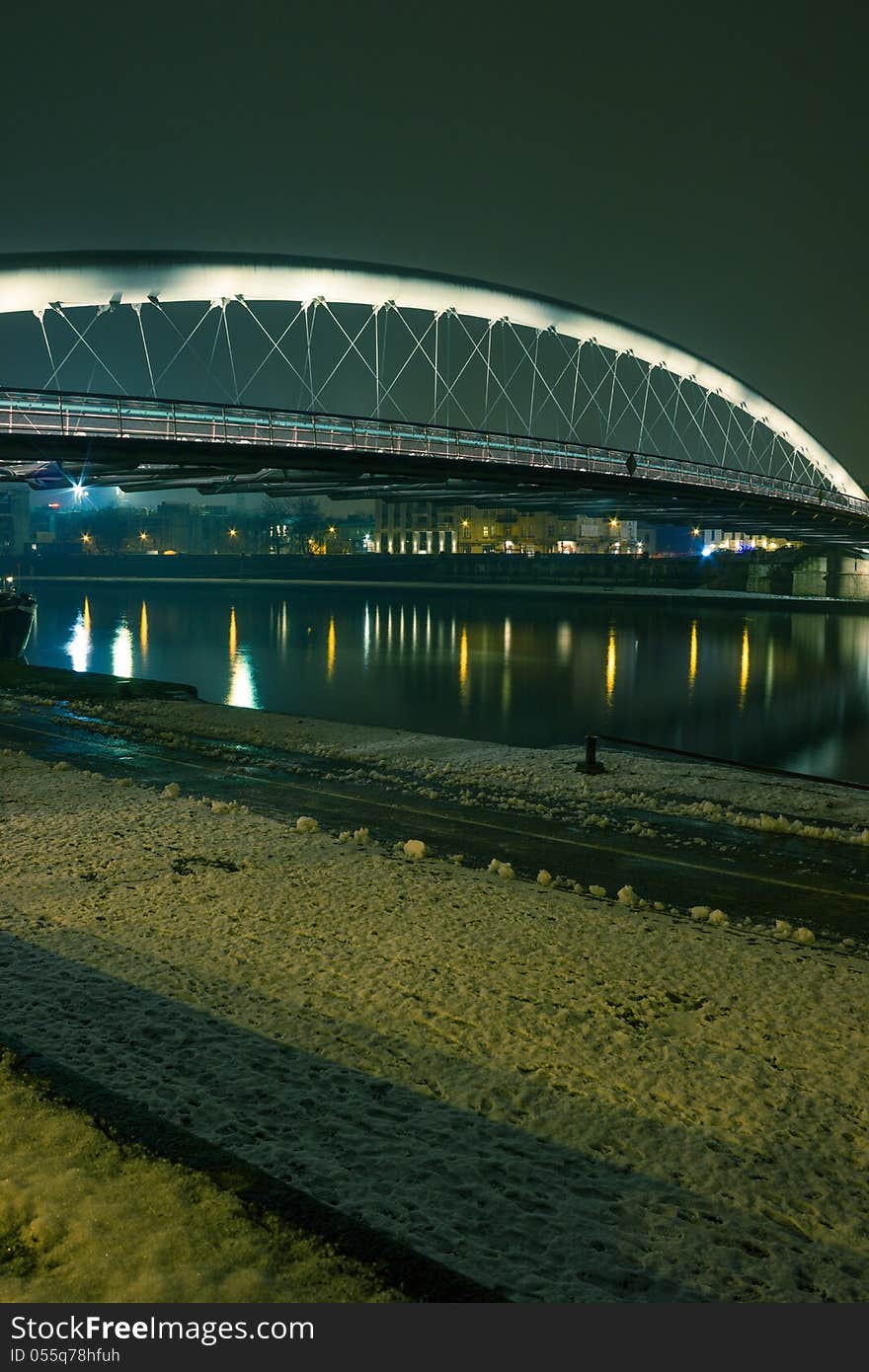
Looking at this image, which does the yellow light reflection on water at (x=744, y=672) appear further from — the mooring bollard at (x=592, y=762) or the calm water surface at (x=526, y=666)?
the mooring bollard at (x=592, y=762)

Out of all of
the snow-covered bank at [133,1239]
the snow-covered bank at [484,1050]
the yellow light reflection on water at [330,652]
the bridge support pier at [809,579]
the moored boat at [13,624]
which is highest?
the bridge support pier at [809,579]

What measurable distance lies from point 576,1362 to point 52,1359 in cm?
159

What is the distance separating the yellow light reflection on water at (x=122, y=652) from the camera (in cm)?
3839

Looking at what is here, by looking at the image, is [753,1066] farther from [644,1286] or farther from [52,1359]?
[52,1359]

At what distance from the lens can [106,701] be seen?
21078 mm

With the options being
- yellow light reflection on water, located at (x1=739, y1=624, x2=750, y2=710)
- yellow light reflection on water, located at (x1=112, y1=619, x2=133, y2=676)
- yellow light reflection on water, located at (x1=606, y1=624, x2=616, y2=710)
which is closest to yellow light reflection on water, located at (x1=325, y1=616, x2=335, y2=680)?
yellow light reflection on water, located at (x1=112, y1=619, x2=133, y2=676)

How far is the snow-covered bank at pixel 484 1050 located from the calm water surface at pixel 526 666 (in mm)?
15535

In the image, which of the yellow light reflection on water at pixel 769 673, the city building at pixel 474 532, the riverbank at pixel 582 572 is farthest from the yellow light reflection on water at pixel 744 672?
the city building at pixel 474 532

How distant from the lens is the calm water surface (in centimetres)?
2647

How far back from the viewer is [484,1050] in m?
5.26

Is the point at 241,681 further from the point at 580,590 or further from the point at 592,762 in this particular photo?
the point at 580,590

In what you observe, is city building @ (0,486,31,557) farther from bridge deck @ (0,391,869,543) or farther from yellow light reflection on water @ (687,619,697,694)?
yellow light reflection on water @ (687,619,697,694)

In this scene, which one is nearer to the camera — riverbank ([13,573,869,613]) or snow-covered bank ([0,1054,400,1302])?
snow-covered bank ([0,1054,400,1302])

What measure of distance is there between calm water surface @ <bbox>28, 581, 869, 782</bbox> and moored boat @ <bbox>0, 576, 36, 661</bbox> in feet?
4.29
